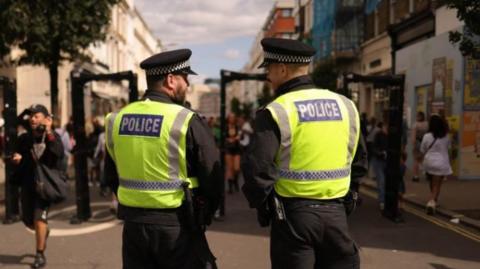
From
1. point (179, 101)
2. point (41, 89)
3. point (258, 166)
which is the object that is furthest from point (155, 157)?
point (41, 89)

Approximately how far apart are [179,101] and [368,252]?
4410 millimetres

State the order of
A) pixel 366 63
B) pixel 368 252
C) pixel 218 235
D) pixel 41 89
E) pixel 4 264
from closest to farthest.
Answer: pixel 4 264 → pixel 368 252 → pixel 218 235 → pixel 366 63 → pixel 41 89

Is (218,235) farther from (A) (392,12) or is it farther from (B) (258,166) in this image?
(A) (392,12)

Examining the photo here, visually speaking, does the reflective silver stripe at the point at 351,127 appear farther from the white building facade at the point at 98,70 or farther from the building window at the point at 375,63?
the building window at the point at 375,63

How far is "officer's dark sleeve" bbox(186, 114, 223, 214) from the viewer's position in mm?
3070

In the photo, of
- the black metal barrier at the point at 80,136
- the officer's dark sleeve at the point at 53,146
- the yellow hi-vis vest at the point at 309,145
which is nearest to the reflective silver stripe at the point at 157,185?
the yellow hi-vis vest at the point at 309,145

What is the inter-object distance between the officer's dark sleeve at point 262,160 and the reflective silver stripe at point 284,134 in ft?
0.09

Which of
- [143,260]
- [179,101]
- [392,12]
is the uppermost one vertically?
[392,12]

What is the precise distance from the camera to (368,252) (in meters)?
6.91

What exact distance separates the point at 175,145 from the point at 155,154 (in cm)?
13

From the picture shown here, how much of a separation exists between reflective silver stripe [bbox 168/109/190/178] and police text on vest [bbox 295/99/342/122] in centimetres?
62

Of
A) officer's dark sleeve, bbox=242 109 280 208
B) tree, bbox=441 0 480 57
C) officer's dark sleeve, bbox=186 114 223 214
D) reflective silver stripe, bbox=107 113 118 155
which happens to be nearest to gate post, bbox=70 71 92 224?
tree, bbox=441 0 480 57

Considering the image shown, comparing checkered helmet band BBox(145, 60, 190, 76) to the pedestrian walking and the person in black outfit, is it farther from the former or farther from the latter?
the pedestrian walking

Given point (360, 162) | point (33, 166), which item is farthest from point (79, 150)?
point (360, 162)
